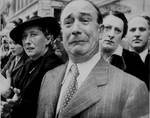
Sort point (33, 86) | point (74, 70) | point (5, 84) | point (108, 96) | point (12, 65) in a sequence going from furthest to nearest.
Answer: point (12, 65) → point (5, 84) → point (33, 86) → point (74, 70) → point (108, 96)

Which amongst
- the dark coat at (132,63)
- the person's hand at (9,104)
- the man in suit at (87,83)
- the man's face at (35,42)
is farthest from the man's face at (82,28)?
the person's hand at (9,104)

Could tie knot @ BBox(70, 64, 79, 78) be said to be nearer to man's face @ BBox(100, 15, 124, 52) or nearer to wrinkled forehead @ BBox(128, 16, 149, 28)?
man's face @ BBox(100, 15, 124, 52)

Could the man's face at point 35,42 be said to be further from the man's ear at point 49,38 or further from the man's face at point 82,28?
the man's face at point 82,28

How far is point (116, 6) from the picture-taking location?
1.01m

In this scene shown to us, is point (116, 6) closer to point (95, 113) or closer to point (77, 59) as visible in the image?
point (77, 59)

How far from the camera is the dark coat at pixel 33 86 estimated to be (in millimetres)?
1077

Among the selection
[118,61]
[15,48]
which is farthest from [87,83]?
[15,48]

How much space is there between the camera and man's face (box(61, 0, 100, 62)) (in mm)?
898

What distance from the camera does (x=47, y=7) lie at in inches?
45.2

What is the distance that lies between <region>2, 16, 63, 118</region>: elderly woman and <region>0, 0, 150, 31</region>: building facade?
0.05 meters

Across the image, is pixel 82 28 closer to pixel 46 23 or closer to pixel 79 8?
pixel 79 8

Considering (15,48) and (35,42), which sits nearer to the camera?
(35,42)

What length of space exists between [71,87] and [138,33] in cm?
32

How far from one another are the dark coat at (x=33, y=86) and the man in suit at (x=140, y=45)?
0.30 m
